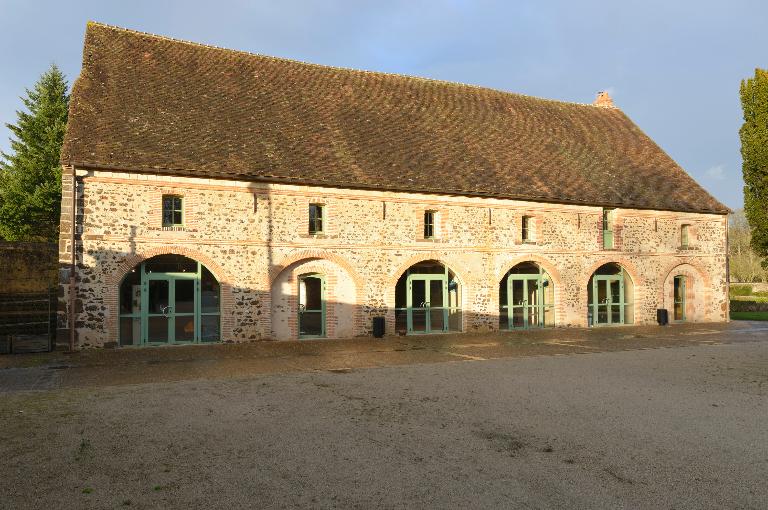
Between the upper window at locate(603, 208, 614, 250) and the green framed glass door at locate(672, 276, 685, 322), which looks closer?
the upper window at locate(603, 208, 614, 250)

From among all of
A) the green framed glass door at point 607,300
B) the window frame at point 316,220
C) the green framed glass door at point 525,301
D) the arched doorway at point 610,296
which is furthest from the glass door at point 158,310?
the green framed glass door at point 607,300

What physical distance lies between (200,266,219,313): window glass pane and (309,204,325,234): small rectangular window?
3277 mm

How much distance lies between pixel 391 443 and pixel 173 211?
1153cm

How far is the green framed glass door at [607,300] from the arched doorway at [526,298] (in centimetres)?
210

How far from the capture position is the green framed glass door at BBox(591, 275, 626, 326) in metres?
21.0

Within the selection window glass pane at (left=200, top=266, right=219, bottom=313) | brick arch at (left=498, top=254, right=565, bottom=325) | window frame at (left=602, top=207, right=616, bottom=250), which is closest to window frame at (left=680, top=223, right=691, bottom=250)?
window frame at (left=602, top=207, right=616, bottom=250)

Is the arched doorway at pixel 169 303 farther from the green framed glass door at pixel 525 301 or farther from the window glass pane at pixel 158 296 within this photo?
the green framed glass door at pixel 525 301

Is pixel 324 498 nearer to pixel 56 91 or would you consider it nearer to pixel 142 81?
pixel 142 81

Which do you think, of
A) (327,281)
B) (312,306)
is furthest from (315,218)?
(312,306)

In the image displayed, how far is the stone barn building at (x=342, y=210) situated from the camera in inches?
579

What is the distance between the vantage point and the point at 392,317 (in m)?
17.4

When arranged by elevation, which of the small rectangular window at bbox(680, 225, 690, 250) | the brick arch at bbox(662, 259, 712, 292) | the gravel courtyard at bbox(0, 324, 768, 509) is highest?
the small rectangular window at bbox(680, 225, 690, 250)

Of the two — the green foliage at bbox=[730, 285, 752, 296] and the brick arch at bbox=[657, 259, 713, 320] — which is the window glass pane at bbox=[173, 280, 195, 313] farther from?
the green foliage at bbox=[730, 285, 752, 296]

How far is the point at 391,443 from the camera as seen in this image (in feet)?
19.5
